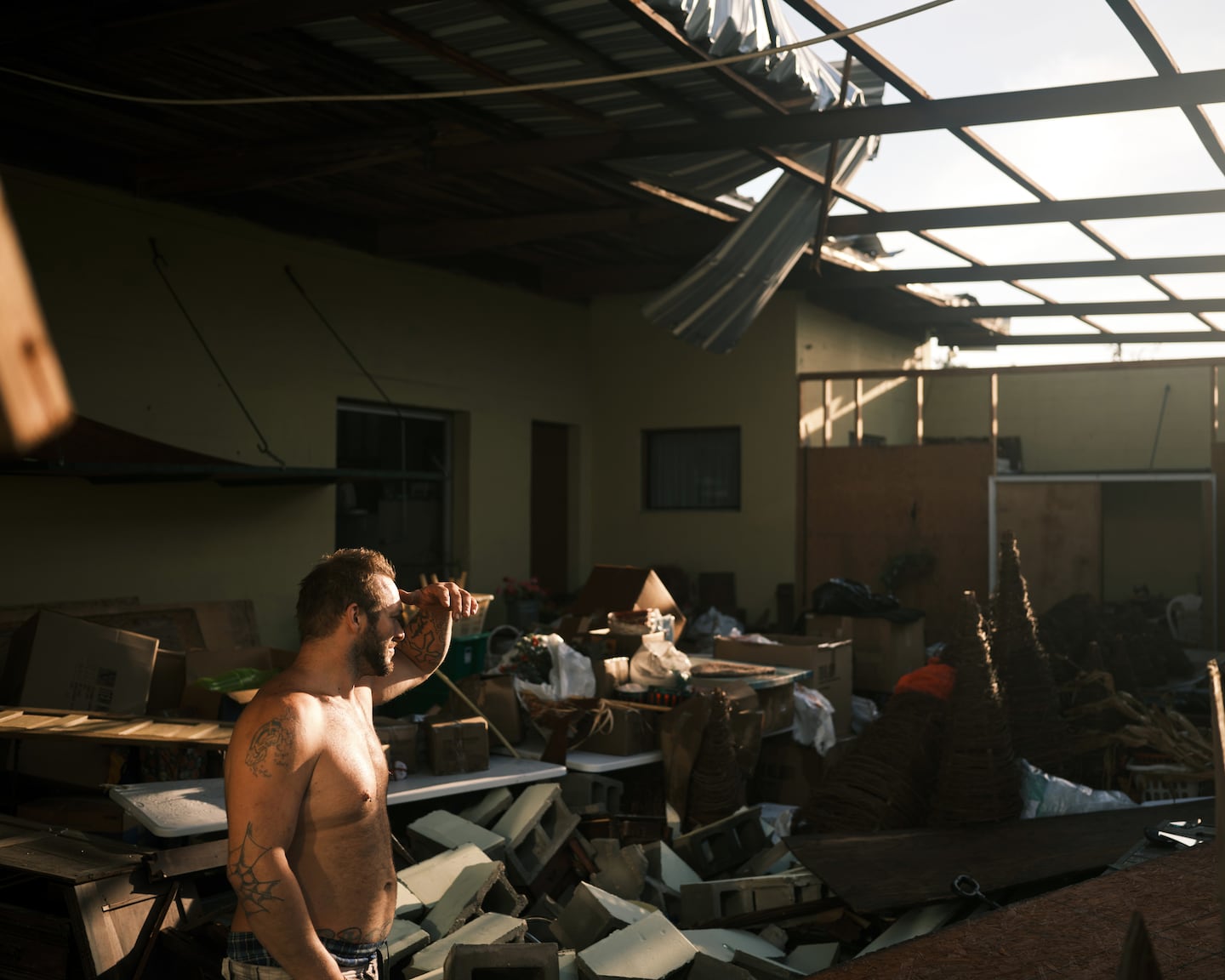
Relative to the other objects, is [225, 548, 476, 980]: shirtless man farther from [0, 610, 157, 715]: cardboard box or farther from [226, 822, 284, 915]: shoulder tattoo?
[0, 610, 157, 715]: cardboard box

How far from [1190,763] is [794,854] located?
2.39 m

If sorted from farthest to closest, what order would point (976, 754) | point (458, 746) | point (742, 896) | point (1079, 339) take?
point (1079, 339), point (458, 746), point (976, 754), point (742, 896)

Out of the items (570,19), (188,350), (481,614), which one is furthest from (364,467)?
(570,19)

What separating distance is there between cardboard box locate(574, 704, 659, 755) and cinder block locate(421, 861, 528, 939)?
1627 mm

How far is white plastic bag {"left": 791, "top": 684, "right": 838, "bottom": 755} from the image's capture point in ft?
24.6

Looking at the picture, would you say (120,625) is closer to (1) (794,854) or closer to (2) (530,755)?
(2) (530,755)

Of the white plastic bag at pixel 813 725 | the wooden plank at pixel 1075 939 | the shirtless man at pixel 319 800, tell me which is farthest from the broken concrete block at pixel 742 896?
the shirtless man at pixel 319 800

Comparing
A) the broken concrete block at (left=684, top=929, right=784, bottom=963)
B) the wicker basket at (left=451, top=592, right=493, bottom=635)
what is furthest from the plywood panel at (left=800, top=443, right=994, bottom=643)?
the broken concrete block at (left=684, top=929, right=784, bottom=963)

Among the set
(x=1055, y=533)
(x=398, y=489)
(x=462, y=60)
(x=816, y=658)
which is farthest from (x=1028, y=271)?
(x=462, y=60)

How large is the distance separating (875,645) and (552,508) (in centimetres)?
487

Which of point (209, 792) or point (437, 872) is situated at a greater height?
point (209, 792)

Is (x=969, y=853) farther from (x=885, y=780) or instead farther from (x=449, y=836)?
(x=449, y=836)

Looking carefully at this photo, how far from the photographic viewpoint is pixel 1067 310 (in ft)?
42.1

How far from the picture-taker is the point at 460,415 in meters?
11.5
